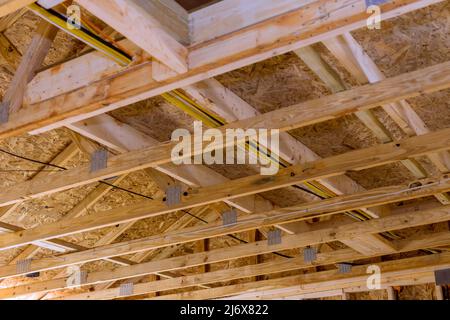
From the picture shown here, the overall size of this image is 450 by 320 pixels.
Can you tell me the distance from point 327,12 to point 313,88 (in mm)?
1509

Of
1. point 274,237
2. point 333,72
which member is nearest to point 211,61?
point 333,72

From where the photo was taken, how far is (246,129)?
10.5ft

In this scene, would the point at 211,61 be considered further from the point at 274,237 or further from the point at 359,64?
the point at 274,237

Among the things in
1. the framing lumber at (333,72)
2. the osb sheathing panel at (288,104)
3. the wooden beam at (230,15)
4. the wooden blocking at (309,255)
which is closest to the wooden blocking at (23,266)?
the osb sheathing panel at (288,104)

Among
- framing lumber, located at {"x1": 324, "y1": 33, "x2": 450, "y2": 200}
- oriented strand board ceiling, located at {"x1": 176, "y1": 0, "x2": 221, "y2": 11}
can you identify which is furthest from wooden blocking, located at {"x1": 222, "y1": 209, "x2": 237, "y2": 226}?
oriented strand board ceiling, located at {"x1": 176, "y1": 0, "x2": 221, "y2": 11}

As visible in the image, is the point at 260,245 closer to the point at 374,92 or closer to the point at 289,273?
the point at 289,273

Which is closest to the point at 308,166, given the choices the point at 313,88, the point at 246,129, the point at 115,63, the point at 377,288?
the point at 313,88

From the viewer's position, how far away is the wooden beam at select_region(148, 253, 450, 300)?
19.0 feet

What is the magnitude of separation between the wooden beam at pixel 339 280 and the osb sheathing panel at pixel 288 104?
345mm

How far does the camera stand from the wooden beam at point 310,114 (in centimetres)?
276

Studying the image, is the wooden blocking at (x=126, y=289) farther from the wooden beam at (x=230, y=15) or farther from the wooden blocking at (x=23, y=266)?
the wooden beam at (x=230, y=15)

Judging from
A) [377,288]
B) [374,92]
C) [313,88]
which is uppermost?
[313,88]

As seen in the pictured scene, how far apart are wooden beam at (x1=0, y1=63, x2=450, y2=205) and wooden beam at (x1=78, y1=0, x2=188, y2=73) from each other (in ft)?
2.67

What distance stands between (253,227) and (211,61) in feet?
8.05
